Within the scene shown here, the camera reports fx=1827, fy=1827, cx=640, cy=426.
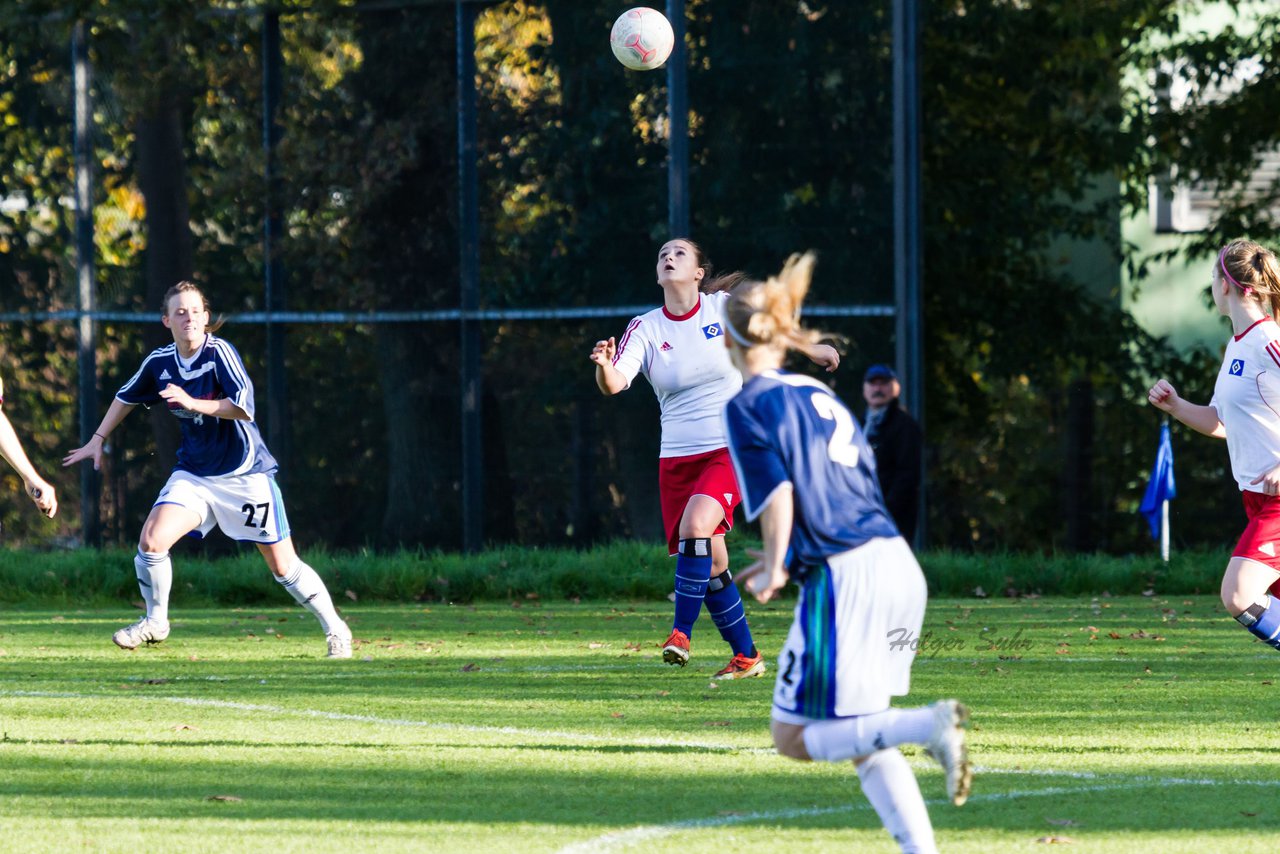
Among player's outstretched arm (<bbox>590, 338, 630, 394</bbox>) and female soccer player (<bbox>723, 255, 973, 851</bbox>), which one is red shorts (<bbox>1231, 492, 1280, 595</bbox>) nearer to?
player's outstretched arm (<bbox>590, 338, 630, 394</bbox>)

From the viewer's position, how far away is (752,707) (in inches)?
313

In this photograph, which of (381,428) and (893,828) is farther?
(381,428)

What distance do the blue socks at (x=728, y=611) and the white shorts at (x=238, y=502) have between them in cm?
246

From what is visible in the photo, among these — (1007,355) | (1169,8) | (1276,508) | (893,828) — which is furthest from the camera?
(1169,8)

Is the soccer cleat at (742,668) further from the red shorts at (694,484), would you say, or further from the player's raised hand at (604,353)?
the player's raised hand at (604,353)

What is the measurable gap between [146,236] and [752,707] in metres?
10.5

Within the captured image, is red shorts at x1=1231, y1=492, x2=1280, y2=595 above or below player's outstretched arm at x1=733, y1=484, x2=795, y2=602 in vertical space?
below

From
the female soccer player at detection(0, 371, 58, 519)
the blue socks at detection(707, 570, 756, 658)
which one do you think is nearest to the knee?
the blue socks at detection(707, 570, 756, 658)

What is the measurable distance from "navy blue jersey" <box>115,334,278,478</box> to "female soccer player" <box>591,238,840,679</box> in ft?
7.49

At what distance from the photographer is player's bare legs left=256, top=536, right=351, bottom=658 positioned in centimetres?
982

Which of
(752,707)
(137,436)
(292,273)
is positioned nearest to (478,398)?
(292,273)

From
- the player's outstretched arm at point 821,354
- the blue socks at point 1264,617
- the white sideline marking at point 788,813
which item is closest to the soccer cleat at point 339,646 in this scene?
the player's outstretched arm at point 821,354

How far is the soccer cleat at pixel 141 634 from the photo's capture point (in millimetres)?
10000

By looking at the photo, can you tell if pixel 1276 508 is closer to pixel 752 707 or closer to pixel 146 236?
pixel 752 707
